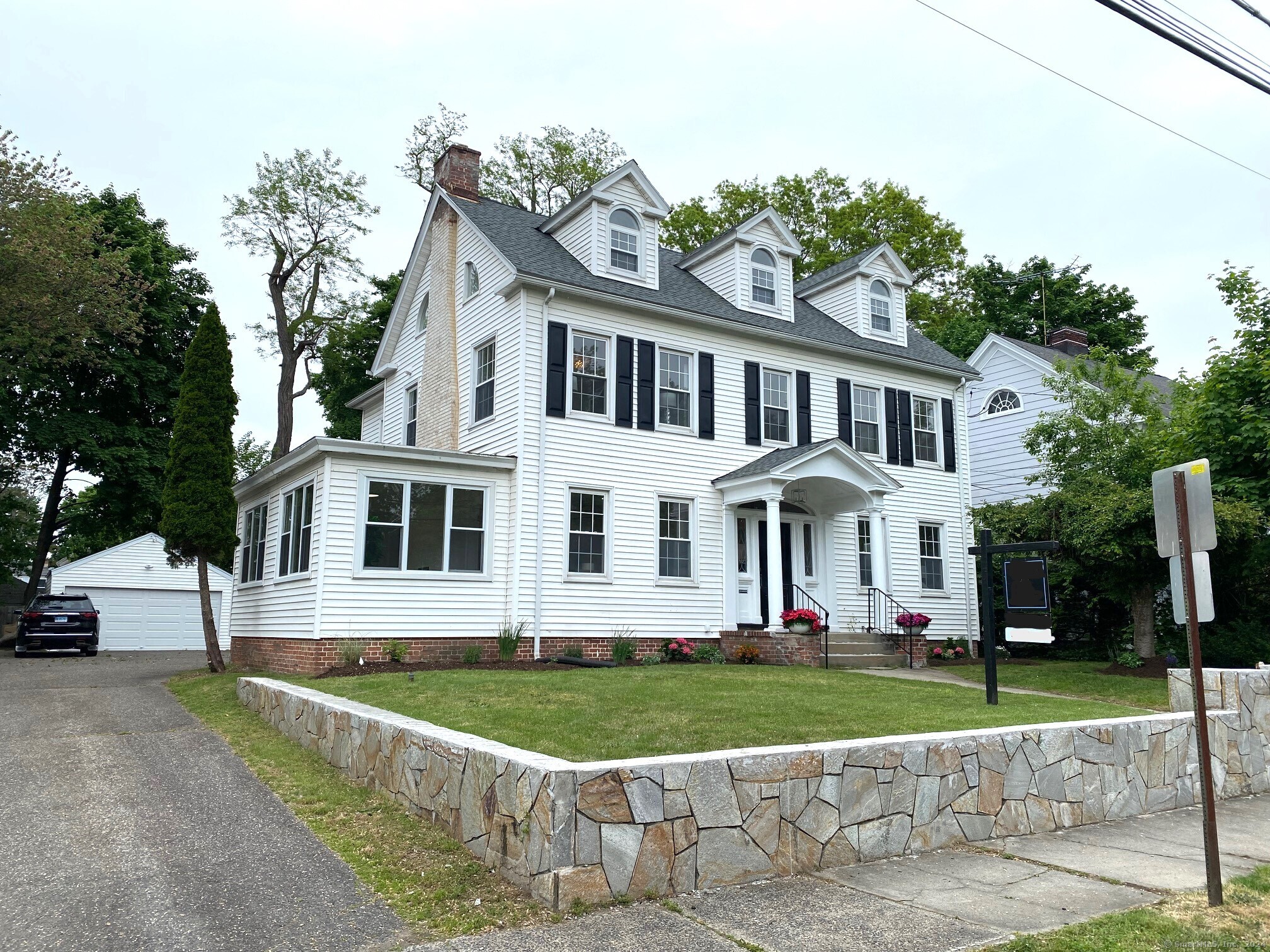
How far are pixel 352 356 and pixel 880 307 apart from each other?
59.9 ft

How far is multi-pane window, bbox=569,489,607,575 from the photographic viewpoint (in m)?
15.1

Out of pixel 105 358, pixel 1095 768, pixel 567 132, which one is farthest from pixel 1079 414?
pixel 105 358

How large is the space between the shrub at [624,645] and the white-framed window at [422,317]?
7662 millimetres

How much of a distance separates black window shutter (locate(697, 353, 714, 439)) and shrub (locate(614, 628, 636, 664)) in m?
3.82

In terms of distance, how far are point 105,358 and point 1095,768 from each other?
27.8 m

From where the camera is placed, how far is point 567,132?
1259 inches

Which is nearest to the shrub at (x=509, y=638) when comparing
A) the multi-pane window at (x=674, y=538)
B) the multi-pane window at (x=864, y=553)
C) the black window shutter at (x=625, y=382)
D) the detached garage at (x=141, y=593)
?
the multi-pane window at (x=674, y=538)

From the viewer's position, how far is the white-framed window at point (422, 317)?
1884cm

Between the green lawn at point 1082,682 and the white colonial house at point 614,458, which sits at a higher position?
the white colonial house at point 614,458

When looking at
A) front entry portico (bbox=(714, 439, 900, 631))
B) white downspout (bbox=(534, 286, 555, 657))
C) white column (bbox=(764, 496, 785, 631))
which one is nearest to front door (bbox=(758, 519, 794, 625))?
front entry portico (bbox=(714, 439, 900, 631))

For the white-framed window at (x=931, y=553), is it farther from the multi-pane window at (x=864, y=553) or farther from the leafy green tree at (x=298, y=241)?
the leafy green tree at (x=298, y=241)

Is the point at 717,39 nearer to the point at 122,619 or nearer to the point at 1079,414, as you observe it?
the point at 1079,414

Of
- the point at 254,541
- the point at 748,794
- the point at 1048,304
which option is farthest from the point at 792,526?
the point at 1048,304

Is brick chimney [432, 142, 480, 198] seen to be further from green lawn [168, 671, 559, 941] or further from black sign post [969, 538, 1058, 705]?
green lawn [168, 671, 559, 941]
